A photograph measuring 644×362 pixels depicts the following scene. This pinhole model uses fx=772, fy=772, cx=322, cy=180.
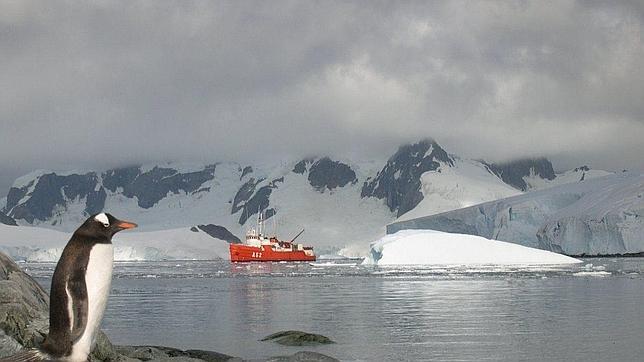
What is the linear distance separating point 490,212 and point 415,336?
92.6 metres

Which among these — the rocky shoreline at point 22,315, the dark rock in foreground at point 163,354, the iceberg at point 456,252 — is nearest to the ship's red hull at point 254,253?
the iceberg at point 456,252

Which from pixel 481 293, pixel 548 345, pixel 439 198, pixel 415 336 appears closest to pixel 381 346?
pixel 415 336

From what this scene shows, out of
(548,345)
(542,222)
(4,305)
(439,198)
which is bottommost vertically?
(548,345)

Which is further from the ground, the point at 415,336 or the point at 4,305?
the point at 4,305

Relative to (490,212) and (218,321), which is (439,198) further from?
(218,321)

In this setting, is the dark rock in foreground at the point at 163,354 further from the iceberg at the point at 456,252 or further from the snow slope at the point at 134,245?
the snow slope at the point at 134,245

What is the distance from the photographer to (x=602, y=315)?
67.8ft

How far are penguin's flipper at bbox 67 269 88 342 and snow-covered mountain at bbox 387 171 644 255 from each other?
8172 centimetres

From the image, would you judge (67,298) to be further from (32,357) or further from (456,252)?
(456,252)

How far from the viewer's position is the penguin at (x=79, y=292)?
5594 millimetres

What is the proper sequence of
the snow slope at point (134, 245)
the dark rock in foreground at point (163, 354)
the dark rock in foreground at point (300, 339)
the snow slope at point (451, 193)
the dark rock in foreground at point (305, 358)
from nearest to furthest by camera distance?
the dark rock in foreground at point (305, 358) < the dark rock in foreground at point (163, 354) < the dark rock in foreground at point (300, 339) < the snow slope at point (134, 245) < the snow slope at point (451, 193)

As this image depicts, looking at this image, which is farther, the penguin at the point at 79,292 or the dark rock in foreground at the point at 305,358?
the dark rock in foreground at the point at 305,358

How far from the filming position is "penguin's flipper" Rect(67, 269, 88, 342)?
18.3 ft

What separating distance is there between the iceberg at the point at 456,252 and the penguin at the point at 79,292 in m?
66.2
